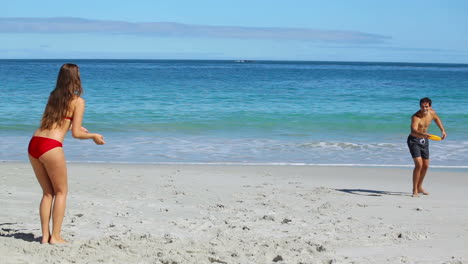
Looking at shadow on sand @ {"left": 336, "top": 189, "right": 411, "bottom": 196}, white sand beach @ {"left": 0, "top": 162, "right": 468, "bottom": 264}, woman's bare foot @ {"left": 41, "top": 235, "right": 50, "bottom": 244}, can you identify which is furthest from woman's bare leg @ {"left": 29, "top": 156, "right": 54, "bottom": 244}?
shadow on sand @ {"left": 336, "top": 189, "right": 411, "bottom": 196}

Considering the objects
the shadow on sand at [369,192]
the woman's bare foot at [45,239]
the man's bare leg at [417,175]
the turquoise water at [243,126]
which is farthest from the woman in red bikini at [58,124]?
the turquoise water at [243,126]

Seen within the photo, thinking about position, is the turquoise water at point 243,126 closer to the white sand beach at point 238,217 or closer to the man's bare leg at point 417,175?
the white sand beach at point 238,217

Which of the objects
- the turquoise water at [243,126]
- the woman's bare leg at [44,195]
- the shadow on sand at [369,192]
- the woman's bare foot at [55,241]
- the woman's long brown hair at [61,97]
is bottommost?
the turquoise water at [243,126]

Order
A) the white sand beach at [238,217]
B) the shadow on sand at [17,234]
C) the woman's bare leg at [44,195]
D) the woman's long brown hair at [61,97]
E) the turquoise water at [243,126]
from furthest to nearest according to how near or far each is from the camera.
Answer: the turquoise water at [243,126] < the shadow on sand at [17,234] < the white sand beach at [238,217] < the woman's bare leg at [44,195] < the woman's long brown hair at [61,97]

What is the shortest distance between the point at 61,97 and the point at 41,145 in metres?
0.41

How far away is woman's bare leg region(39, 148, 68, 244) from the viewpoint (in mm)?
5199

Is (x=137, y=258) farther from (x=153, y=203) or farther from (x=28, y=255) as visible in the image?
(x=153, y=203)

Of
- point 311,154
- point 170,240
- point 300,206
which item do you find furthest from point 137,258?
point 311,154

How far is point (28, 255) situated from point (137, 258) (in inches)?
34.2

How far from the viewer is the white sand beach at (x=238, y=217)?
5.49m

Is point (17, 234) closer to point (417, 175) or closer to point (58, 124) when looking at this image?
point (58, 124)

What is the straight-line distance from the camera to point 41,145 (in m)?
5.18

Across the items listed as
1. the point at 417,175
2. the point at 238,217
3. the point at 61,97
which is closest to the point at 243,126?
the point at 417,175

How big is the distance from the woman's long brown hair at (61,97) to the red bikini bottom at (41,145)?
0.10 metres
